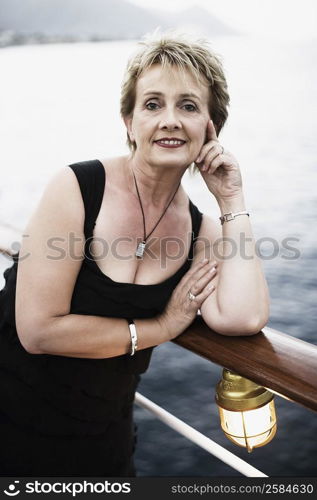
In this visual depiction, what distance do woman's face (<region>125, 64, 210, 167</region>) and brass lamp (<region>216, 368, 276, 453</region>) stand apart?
0.60 m

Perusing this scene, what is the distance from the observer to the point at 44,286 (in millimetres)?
1256

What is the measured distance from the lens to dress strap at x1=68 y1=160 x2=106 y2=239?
1.33 meters

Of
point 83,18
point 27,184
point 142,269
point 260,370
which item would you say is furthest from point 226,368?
point 83,18

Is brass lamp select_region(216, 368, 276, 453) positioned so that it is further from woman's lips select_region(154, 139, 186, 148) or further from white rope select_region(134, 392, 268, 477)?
woman's lips select_region(154, 139, 186, 148)

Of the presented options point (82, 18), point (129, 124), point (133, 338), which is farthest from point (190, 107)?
point (82, 18)

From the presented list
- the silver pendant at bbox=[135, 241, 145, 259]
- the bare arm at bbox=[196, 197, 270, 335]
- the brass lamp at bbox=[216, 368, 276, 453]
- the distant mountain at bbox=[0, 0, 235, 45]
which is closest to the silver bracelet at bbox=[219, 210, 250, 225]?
the bare arm at bbox=[196, 197, 270, 335]

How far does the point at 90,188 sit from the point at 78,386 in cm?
55

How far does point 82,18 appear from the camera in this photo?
2873 centimetres

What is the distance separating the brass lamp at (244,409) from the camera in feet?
3.56

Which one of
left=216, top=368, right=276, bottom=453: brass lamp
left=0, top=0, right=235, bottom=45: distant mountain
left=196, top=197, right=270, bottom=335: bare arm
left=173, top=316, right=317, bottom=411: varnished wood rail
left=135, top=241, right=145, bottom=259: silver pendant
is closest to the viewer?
left=173, top=316, right=317, bottom=411: varnished wood rail

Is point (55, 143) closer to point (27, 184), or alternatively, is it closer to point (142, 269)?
point (27, 184)

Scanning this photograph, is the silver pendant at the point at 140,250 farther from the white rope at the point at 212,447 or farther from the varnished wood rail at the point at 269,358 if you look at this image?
the white rope at the point at 212,447

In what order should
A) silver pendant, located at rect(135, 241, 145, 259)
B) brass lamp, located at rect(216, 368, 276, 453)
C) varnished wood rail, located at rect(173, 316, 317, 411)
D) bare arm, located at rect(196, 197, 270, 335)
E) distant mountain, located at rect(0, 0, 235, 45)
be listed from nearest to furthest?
varnished wood rail, located at rect(173, 316, 317, 411)
brass lamp, located at rect(216, 368, 276, 453)
bare arm, located at rect(196, 197, 270, 335)
silver pendant, located at rect(135, 241, 145, 259)
distant mountain, located at rect(0, 0, 235, 45)

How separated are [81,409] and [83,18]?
100ft
